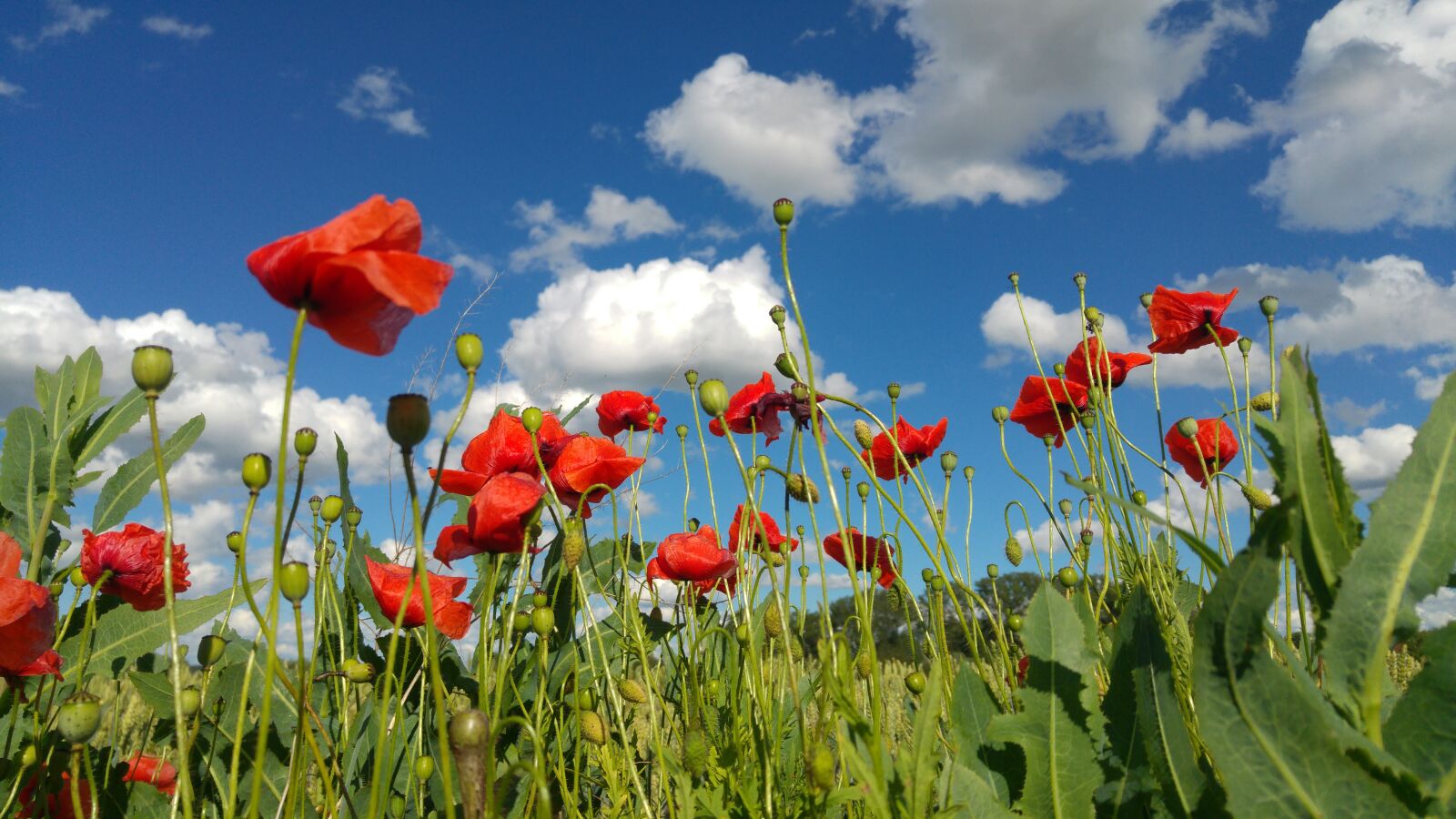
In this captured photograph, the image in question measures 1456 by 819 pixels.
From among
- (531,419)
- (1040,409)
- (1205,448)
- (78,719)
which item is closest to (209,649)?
(78,719)

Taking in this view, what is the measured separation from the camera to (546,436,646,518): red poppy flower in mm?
1845

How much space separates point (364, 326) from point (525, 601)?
1.39 metres

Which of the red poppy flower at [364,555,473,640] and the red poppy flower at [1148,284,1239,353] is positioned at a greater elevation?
the red poppy flower at [1148,284,1239,353]

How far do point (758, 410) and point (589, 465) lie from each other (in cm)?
45

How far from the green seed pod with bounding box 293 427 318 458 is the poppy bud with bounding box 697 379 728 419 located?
1.80 feet

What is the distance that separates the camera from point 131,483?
2.07m

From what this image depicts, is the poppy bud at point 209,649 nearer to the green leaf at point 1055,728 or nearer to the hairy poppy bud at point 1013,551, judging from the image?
the green leaf at point 1055,728

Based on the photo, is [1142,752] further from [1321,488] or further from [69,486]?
[69,486]

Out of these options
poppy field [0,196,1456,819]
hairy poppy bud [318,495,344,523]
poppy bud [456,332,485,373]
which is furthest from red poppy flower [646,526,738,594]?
poppy bud [456,332,485,373]

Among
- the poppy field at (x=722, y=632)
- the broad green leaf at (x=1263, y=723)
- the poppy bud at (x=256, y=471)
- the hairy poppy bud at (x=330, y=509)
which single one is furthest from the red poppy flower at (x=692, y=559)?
the broad green leaf at (x=1263, y=723)

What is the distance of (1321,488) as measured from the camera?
870mm

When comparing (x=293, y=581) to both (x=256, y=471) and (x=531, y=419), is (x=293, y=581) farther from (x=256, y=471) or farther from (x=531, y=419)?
(x=531, y=419)

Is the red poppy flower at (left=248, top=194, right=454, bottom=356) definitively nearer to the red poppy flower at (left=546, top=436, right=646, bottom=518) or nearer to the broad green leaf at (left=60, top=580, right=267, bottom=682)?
the red poppy flower at (left=546, top=436, right=646, bottom=518)

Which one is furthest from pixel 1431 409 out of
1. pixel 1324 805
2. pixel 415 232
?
pixel 415 232
